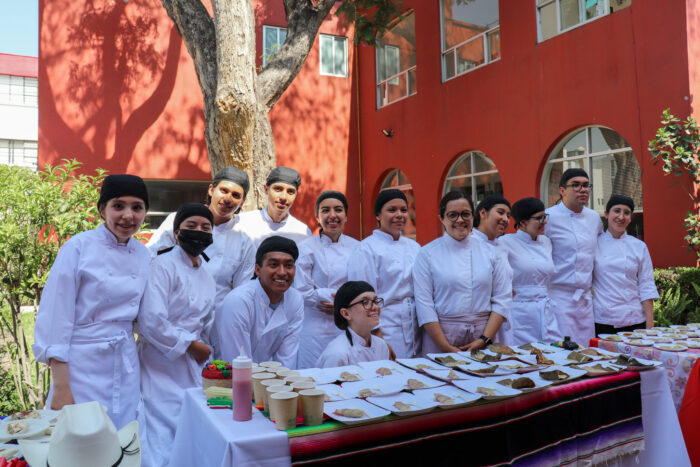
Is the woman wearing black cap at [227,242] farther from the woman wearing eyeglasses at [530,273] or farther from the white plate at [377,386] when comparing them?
the woman wearing eyeglasses at [530,273]

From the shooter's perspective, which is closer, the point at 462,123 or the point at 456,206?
the point at 456,206

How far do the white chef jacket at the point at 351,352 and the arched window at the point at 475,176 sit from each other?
7.17 m

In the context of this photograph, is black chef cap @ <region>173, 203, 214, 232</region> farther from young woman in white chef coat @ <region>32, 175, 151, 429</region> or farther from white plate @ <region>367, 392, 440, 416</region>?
white plate @ <region>367, 392, 440, 416</region>

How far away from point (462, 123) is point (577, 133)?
2.41 m

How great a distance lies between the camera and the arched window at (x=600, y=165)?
295 inches

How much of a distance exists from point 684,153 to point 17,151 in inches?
1094

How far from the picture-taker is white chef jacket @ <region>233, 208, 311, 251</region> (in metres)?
3.83

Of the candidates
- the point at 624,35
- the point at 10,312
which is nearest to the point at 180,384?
the point at 10,312

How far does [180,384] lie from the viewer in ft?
9.41

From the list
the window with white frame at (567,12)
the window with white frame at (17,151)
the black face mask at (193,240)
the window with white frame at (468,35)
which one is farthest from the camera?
the window with white frame at (17,151)

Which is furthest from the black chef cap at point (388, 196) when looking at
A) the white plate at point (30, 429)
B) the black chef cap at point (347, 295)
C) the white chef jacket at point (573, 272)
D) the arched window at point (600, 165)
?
the arched window at point (600, 165)

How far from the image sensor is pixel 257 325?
2.88 meters

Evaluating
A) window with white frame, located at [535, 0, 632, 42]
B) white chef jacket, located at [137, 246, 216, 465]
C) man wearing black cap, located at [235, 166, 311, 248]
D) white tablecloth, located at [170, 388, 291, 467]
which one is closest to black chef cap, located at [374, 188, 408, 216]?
man wearing black cap, located at [235, 166, 311, 248]

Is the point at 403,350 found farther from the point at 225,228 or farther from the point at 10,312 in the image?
the point at 10,312
